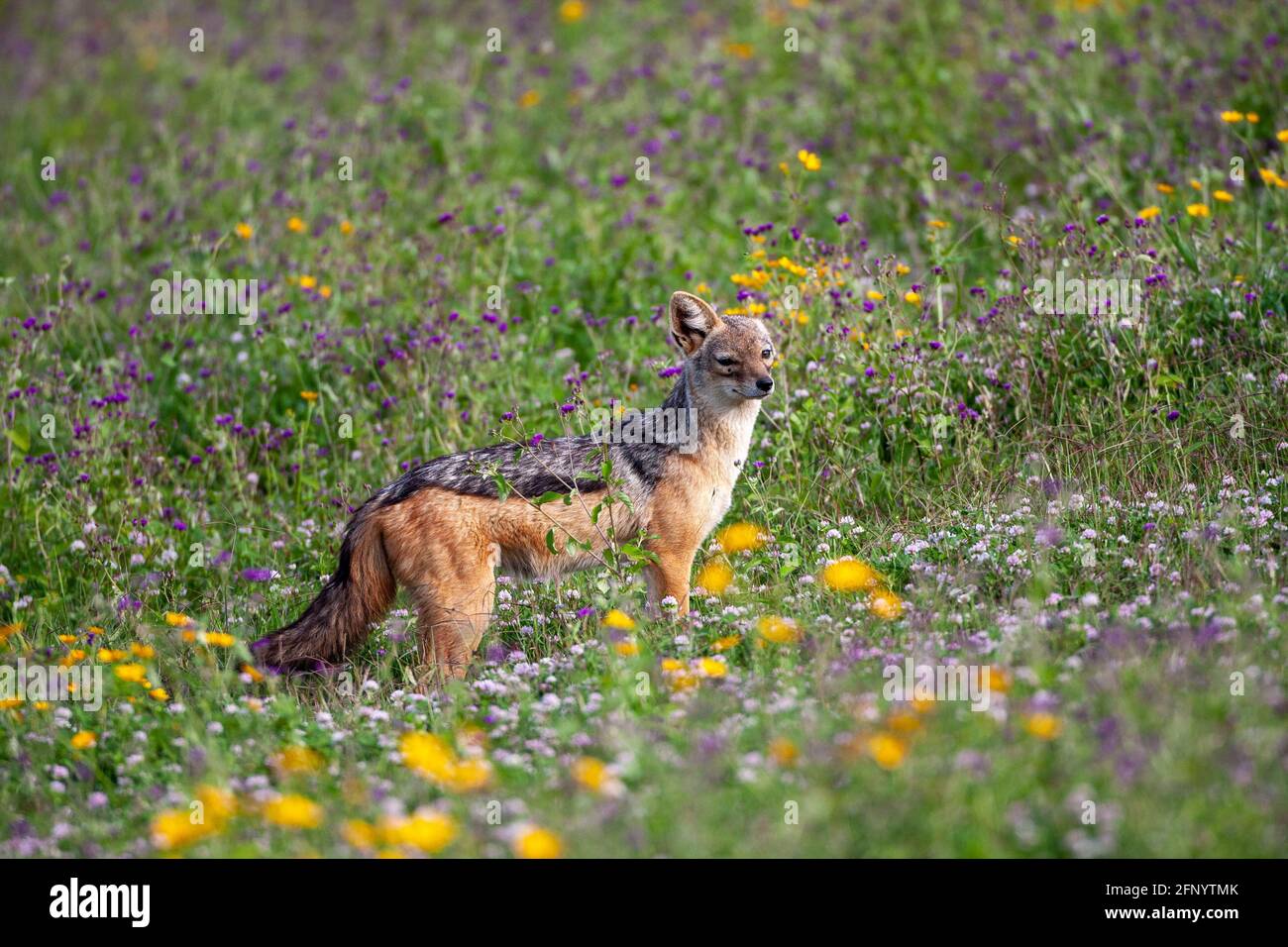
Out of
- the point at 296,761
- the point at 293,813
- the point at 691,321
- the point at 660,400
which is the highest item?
the point at 691,321

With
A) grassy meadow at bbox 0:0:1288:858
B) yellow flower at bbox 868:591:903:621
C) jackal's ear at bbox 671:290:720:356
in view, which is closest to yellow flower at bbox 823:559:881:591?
grassy meadow at bbox 0:0:1288:858

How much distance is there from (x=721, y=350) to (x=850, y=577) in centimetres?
141

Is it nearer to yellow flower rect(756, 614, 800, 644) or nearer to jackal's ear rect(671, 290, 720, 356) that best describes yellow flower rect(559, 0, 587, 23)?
jackal's ear rect(671, 290, 720, 356)

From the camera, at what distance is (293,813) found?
3768mm

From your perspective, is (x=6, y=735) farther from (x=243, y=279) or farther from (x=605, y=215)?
(x=605, y=215)

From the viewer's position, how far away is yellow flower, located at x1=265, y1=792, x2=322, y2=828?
12.3ft

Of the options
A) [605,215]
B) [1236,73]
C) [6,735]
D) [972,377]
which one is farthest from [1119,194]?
[6,735]

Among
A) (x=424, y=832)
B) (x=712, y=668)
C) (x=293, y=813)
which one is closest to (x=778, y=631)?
(x=712, y=668)

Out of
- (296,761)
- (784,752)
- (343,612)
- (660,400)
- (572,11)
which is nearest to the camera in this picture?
(784,752)

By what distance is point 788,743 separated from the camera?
4055mm

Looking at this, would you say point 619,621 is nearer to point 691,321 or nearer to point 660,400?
point 691,321

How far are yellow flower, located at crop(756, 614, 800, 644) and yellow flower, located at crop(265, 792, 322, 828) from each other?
1.93 meters

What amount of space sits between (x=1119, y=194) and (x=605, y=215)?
372 centimetres

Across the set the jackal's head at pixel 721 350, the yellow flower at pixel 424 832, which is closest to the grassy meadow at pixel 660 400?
the yellow flower at pixel 424 832
